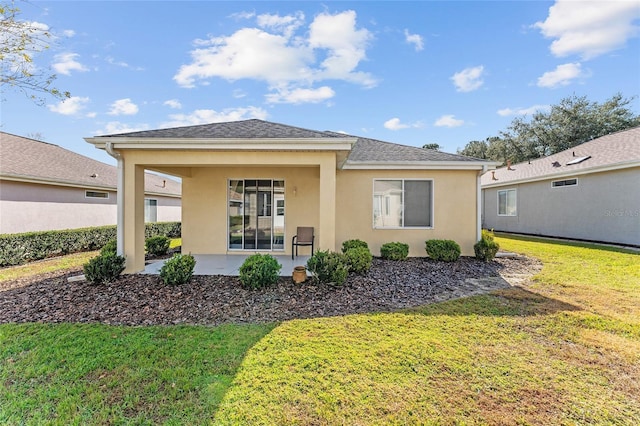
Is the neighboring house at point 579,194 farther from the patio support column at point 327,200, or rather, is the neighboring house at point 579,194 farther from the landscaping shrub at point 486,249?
the patio support column at point 327,200

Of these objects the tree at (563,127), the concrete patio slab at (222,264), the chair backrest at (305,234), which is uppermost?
the tree at (563,127)

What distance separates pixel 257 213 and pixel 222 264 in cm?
219

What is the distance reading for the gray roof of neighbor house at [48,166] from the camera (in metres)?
9.57

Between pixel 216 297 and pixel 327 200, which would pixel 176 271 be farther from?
pixel 327 200

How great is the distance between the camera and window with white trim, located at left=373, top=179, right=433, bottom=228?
9180mm

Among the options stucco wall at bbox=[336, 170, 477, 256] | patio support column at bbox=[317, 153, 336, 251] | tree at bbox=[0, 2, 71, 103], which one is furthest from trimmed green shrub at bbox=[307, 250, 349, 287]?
tree at bbox=[0, 2, 71, 103]

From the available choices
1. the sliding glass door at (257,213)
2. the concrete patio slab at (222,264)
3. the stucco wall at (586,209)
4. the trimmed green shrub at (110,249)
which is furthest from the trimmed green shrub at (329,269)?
the stucco wall at (586,209)

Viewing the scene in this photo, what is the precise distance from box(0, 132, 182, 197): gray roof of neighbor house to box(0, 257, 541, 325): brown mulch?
509 centimetres

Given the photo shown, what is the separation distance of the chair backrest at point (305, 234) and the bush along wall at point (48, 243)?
8365 mm

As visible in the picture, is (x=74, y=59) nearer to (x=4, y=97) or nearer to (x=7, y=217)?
(x=4, y=97)

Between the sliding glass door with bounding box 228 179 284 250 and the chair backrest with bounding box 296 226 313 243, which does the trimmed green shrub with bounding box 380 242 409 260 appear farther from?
the sliding glass door with bounding box 228 179 284 250

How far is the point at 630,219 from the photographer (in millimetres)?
10656

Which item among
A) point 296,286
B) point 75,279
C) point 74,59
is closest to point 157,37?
point 74,59

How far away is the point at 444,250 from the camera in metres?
8.32
